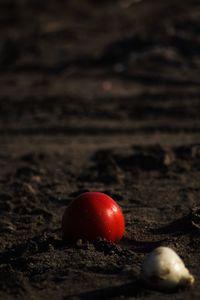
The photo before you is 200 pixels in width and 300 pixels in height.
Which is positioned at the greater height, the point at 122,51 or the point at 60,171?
the point at 122,51

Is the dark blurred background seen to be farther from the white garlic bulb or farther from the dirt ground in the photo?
the white garlic bulb

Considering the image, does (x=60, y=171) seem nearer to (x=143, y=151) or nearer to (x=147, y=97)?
(x=143, y=151)

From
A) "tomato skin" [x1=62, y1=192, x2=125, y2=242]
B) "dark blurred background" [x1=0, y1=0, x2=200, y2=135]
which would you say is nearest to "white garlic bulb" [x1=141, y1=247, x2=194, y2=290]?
"tomato skin" [x1=62, y1=192, x2=125, y2=242]

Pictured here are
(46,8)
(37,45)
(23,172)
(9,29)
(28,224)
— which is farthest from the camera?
(46,8)

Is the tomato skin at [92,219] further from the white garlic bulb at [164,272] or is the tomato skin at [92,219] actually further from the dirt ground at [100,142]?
the white garlic bulb at [164,272]

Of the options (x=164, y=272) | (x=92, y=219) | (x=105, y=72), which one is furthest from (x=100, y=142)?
(x=164, y=272)

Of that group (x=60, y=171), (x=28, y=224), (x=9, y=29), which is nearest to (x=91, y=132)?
(x=60, y=171)
